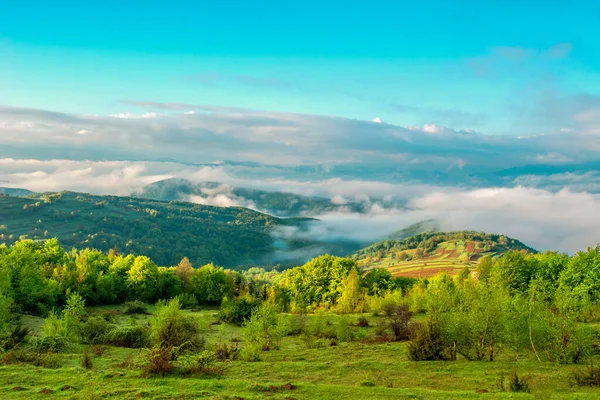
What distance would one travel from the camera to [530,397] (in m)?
27.2

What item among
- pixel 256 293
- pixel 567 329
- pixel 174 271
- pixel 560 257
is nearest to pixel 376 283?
pixel 256 293

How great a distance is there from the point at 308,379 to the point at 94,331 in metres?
34.2

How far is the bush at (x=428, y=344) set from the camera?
43812mm

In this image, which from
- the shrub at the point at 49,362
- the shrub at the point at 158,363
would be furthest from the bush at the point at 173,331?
the shrub at the point at 158,363

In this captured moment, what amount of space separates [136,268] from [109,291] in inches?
316

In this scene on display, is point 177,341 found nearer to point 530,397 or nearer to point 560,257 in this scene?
point 530,397

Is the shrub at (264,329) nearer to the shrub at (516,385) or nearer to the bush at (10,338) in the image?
the bush at (10,338)

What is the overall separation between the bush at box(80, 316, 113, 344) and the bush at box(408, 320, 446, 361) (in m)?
37.2

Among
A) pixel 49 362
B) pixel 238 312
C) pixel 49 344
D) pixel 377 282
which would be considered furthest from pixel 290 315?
pixel 49 362

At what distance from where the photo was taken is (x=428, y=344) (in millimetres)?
43781

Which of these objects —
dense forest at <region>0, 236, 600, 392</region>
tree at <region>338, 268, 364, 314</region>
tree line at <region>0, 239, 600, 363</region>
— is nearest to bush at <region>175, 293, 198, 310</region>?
dense forest at <region>0, 236, 600, 392</region>

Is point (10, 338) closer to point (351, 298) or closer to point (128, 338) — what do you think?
point (128, 338)

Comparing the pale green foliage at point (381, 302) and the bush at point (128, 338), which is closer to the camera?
the bush at point (128, 338)

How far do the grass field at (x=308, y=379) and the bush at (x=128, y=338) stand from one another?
4.82 m
